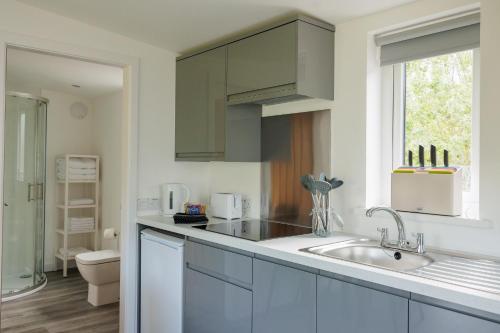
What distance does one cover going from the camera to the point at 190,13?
242 centimetres

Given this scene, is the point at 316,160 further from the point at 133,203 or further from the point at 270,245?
the point at 133,203

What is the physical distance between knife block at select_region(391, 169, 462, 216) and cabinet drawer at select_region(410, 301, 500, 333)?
2.34ft

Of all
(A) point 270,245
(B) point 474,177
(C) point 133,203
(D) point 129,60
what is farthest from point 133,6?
(B) point 474,177

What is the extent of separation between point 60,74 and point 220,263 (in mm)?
2801

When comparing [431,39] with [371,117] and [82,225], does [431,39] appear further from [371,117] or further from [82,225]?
[82,225]

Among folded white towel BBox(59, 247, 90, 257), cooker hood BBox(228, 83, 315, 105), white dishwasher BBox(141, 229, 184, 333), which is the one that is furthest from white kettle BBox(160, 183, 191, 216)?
folded white towel BBox(59, 247, 90, 257)

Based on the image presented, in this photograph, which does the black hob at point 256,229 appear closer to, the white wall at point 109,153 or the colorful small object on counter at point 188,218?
the colorful small object on counter at point 188,218

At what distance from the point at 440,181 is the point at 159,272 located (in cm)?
180

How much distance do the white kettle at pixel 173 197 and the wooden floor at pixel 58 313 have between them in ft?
3.47

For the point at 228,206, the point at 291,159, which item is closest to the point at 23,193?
the point at 228,206

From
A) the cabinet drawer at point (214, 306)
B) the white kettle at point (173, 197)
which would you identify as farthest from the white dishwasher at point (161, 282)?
the white kettle at point (173, 197)

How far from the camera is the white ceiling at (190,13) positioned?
2.17 meters

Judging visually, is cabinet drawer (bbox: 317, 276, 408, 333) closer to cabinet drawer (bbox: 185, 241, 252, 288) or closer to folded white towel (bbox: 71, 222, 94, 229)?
cabinet drawer (bbox: 185, 241, 252, 288)

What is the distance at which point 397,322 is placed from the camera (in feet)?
4.75
